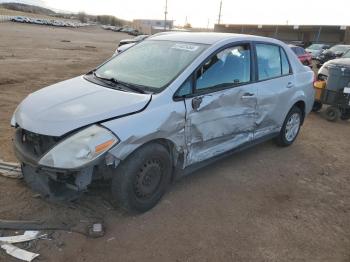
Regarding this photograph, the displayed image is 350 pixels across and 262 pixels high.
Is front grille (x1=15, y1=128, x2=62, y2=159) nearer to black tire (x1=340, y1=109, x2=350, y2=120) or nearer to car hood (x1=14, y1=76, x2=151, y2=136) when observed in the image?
car hood (x1=14, y1=76, x2=151, y2=136)

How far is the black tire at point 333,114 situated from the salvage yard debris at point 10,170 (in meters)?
7.05

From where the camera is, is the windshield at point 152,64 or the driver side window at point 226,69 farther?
the driver side window at point 226,69

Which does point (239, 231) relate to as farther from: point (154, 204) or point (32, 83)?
point (32, 83)

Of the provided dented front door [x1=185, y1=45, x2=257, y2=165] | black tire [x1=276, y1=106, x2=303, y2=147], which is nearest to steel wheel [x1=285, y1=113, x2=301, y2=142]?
black tire [x1=276, y1=106, x2=303, y2=147]

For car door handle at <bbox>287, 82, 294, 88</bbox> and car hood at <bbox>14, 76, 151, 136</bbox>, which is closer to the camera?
car hood at <bbox>14, 76, 151, 136</bbox>

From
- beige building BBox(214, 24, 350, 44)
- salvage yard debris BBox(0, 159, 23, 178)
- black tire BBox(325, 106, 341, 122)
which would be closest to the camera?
salvage yard debris BBox(0, 159, 23, 178)

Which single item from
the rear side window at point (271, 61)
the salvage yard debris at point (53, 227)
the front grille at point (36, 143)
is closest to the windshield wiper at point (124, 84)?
the front grille at point (36, 143)

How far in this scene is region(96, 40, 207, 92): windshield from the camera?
158 inches

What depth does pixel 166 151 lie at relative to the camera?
380 cm

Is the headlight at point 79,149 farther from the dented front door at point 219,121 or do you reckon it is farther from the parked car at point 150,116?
the dented front door at point 219,121

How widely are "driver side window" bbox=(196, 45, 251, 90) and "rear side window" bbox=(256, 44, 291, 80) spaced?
0.30 meters

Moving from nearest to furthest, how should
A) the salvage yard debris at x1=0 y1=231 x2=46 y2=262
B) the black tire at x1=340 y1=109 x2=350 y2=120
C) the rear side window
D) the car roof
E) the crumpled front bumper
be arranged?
the salvage yard debris at x1=0 y1=231 x2=46 y2=262 < the crumpled front bumper < the car roof < the rear side window < the black tire at x1=340 y1=109 x2=350 y2=120

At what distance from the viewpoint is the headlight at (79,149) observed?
10.3 feet

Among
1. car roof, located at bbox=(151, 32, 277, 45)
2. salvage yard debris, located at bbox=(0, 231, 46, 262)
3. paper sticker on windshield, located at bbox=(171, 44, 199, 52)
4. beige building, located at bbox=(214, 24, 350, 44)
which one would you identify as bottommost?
beige building, located at bbox=(214, 24, 350, 44)
